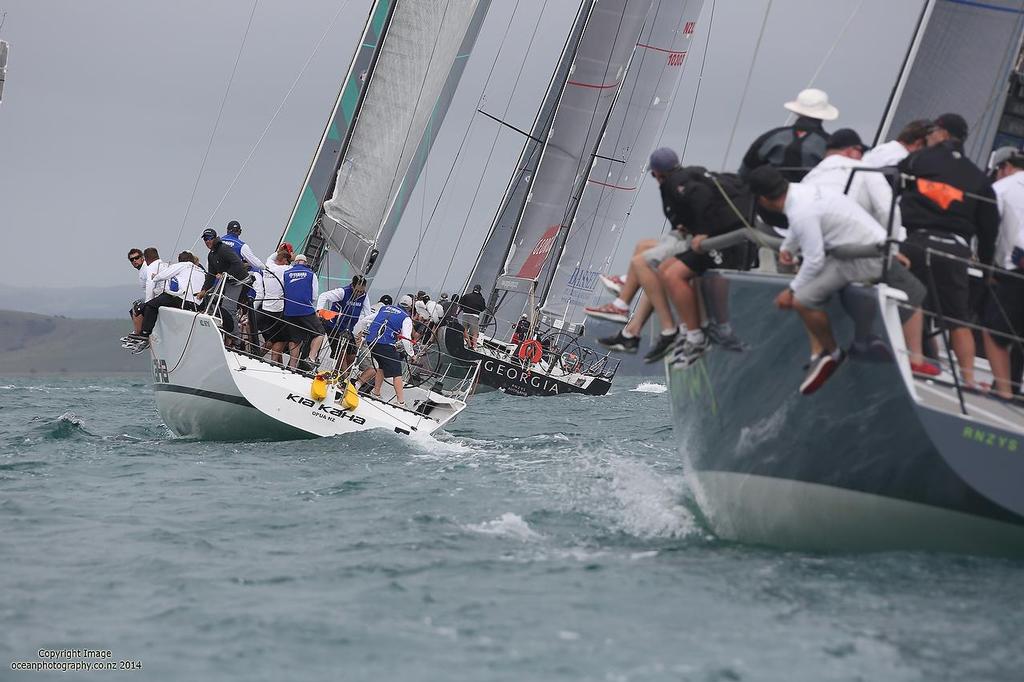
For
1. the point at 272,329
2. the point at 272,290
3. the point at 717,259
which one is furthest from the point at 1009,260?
the point at 272,329

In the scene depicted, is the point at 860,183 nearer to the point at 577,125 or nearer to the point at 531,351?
the point at 531,351

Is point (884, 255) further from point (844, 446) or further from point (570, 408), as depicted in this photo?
point (570, 408)

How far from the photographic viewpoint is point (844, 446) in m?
6.05

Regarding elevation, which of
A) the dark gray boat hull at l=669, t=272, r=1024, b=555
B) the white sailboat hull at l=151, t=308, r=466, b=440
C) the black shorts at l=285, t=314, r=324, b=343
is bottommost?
the white sailboat hull at l=151, t=308, r=466, b=440

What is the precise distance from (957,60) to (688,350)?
399 centimetres

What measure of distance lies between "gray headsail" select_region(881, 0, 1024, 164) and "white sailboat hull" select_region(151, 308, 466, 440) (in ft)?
17.9

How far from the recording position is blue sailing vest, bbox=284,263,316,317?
1278 centimetres

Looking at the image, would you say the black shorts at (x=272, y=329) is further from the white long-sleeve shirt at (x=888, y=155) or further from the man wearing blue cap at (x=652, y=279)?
the white long-sleeve shirt at (x=888, y=155)

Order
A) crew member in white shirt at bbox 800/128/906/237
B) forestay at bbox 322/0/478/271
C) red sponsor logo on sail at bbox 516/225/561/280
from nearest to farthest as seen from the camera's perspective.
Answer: crew member in white shirt at bbox 800/128/906/237
forestay at bbox 322/0/478/271
red sponsor logo on sail at bbox 516/225/561/280

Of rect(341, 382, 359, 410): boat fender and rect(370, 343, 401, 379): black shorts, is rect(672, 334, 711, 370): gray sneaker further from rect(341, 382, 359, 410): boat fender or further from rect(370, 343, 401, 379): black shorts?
rect(370, 343, 401, 379): black shorts

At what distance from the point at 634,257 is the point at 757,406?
1.29 m

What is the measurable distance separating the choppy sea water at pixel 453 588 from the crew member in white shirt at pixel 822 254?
103 cm

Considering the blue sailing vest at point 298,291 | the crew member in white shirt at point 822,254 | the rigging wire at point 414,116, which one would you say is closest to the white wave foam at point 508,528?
the crew member in white shirt at point 822,254

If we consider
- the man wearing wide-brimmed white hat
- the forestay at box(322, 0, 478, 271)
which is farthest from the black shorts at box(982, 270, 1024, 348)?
the forestay at box(322, 0, 478, 271)
